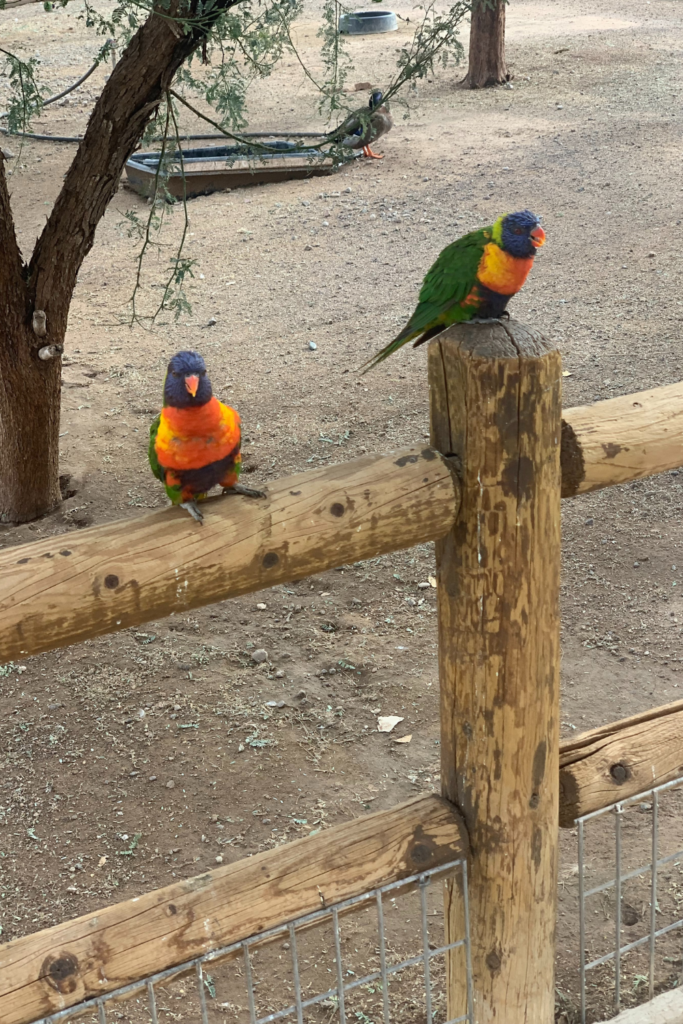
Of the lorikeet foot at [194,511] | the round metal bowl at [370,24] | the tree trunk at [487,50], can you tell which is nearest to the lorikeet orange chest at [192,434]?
the lorikeet foot at [194,511]

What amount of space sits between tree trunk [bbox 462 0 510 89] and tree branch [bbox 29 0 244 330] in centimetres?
812

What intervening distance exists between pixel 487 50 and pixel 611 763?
10.9m

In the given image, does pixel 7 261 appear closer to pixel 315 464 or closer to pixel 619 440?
pixel 315 464

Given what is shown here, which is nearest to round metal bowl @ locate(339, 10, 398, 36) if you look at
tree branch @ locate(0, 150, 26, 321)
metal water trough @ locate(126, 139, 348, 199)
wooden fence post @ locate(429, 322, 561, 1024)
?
metal water trough @ locate(126, 139, 348, 199)

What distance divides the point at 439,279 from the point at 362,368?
343cm

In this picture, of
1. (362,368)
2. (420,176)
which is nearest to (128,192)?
(420,176)

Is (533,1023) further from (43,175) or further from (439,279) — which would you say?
(43,175)

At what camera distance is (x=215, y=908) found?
5.07 feet

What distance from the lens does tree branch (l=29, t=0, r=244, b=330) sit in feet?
12.0

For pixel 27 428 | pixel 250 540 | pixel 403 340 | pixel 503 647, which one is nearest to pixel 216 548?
pixel 250 540

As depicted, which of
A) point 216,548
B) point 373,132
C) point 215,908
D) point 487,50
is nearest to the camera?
point 216,548

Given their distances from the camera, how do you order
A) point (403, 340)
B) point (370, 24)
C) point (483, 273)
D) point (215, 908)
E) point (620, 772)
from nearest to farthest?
point (215, 908), point (620, 772), point (483, 273), point (403, 340), point (370, 24)

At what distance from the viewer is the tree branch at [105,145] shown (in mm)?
3662

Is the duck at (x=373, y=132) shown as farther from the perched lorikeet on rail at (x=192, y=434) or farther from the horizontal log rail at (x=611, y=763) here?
the horizontal log rail at (x=611, y=763)
